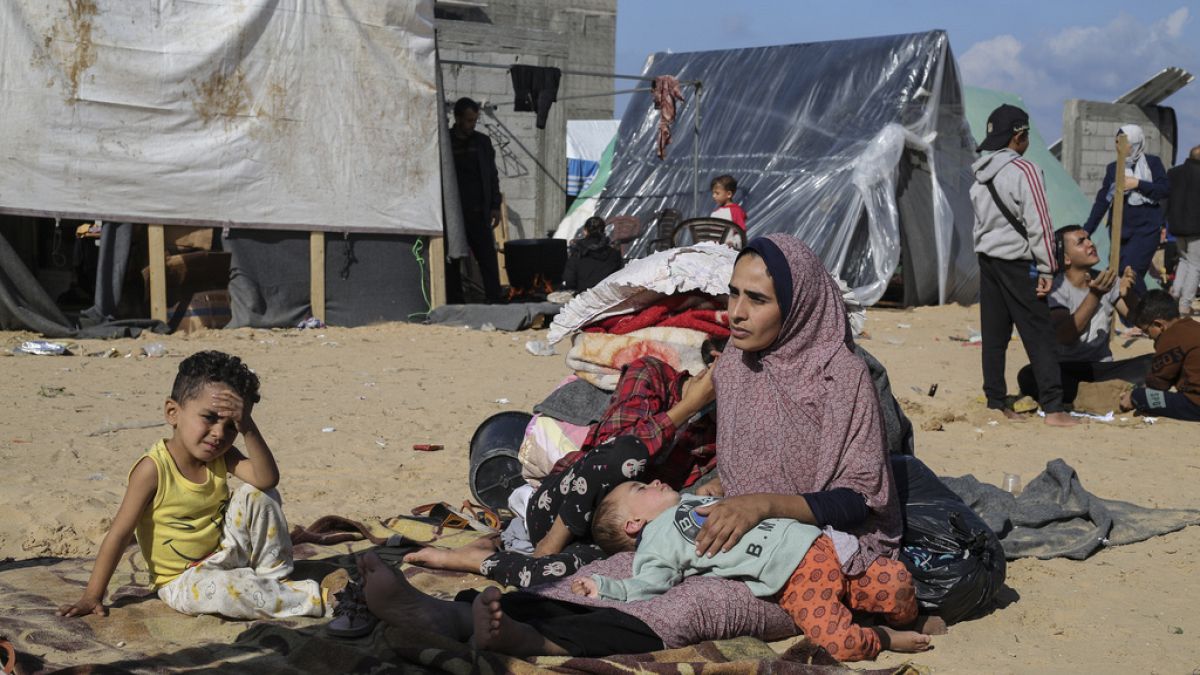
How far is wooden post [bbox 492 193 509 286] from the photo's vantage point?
13461 mm

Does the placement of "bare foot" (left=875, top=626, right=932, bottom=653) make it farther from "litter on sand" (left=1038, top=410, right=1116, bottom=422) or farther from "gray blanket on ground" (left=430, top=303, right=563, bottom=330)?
"gray blanket on ground" (left=430, top=303, right=563, bottom=330)

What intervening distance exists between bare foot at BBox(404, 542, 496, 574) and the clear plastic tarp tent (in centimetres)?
926

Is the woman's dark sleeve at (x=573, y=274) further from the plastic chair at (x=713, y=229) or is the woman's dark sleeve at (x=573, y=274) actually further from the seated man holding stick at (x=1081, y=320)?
the seated man holding stick at (x=1081, y=320)

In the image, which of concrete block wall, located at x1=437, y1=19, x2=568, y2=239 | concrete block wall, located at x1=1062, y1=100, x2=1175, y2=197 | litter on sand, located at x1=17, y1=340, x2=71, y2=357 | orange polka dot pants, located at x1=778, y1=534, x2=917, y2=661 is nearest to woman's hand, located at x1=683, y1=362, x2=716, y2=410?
orange polka dot pants, located at x1=778, y1=534, x2=917, y2=661

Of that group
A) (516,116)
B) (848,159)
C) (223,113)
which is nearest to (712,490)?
(223,113)

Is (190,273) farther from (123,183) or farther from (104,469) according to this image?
(104,469)

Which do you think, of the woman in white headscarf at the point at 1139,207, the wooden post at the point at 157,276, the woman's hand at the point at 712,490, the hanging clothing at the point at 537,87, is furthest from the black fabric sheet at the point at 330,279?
the woman's hand at the point at 712,490

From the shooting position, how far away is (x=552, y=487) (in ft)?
13.5

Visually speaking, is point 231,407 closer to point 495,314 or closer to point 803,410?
point 803,410

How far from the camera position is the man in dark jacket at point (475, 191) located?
1155 centimetres

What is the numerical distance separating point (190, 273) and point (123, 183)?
34.7 inches

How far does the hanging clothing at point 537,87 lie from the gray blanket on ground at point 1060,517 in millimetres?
8764

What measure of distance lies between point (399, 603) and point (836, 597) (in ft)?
3.95

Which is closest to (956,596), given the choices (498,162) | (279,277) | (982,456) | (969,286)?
(982,456)
